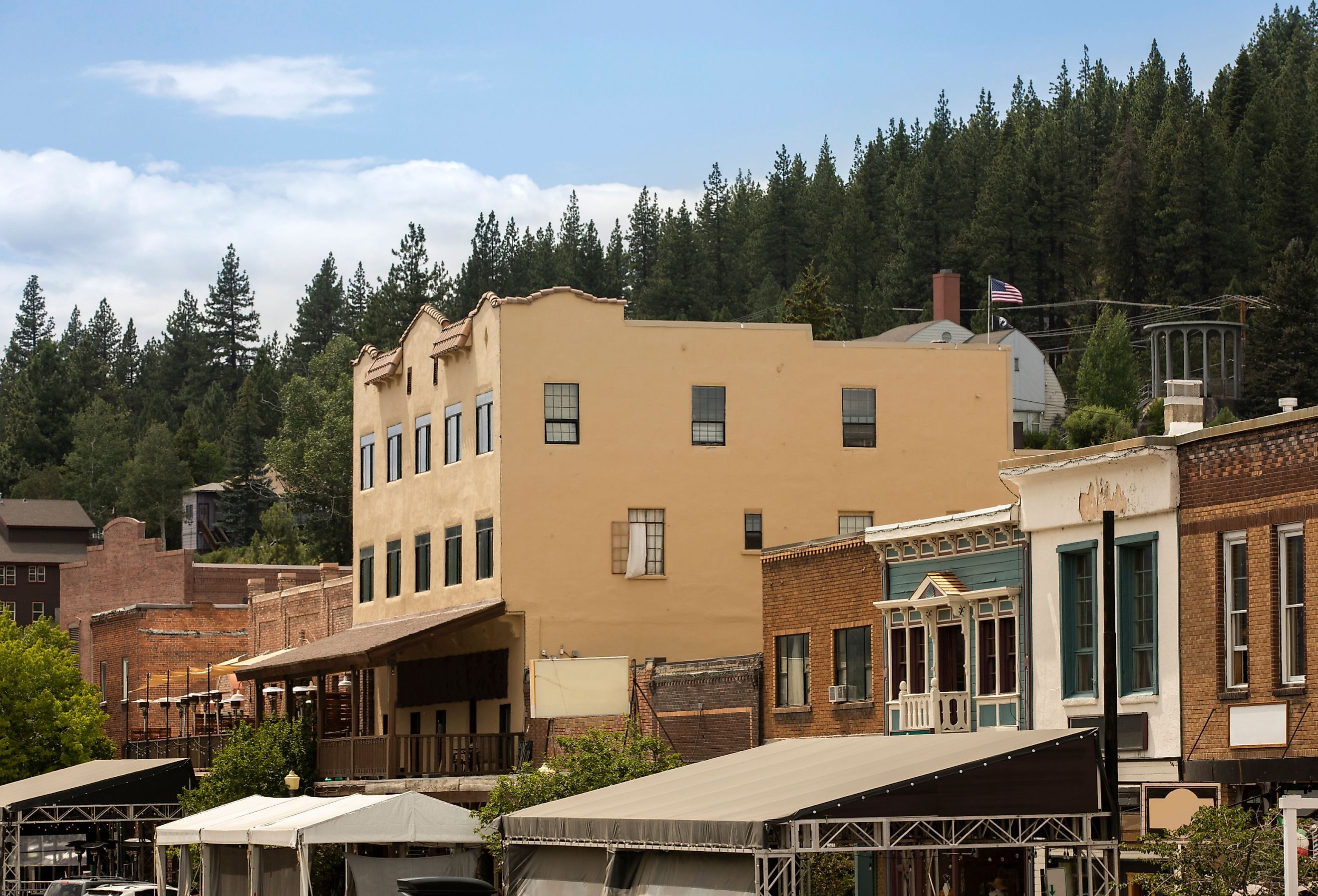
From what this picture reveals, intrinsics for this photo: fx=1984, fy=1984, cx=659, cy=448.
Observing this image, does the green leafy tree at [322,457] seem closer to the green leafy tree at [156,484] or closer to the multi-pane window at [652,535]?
the green leafy tree at [156,484]

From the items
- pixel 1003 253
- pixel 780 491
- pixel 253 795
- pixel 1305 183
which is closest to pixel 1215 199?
pixel 1305 183

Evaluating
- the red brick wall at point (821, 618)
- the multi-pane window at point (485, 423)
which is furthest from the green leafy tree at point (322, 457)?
the red brick wall at point (821, 618)

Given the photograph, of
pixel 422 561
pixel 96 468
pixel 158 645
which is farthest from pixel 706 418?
pixel 96 468

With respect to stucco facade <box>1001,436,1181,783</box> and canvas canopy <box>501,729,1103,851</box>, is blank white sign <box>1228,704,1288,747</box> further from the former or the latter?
canvas canopy <box>501,729,1103,851</box>

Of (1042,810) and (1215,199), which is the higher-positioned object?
(1215,199)

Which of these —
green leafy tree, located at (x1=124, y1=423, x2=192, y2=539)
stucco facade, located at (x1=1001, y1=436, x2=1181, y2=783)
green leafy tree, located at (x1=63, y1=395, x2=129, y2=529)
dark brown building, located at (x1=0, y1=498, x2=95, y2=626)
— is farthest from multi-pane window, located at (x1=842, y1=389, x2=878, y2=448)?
green leafy tree, located at (x1=63, y1=395, x2=129, y2=529)

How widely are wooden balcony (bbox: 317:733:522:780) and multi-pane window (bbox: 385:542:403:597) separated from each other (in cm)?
631

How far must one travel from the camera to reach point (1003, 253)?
138750 millimetres

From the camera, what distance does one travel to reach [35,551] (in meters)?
128

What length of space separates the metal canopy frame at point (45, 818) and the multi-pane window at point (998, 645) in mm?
25804

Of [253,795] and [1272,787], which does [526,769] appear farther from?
[1272,787]

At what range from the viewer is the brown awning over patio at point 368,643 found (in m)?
45.8

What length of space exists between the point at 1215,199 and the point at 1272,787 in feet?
359

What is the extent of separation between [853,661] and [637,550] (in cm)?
1222
